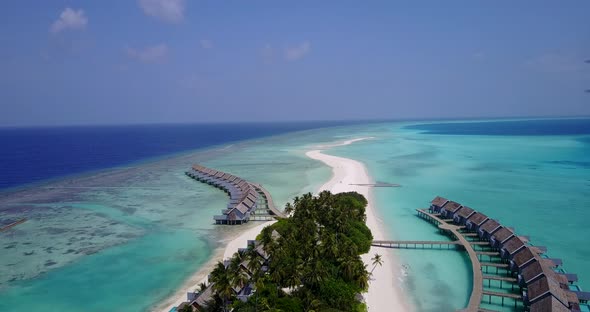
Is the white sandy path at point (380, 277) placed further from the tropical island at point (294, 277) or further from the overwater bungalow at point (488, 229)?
the overwater bungalow at point (488, 229)

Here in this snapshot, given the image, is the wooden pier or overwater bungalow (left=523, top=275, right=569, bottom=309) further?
the wooden pier

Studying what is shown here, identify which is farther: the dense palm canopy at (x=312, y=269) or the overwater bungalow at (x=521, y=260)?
the overwater bungalow at (x=521, y=260)

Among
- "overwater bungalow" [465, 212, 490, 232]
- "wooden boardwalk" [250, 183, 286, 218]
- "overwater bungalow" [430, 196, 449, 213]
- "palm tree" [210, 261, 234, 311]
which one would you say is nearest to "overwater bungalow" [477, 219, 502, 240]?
"overwater bungalow" [465, 212, 490, 232]

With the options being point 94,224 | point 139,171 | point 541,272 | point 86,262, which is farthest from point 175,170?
point 541,272

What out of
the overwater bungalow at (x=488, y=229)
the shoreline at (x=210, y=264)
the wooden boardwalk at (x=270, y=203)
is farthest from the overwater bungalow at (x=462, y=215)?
the shoreline at (x=210, y=264)

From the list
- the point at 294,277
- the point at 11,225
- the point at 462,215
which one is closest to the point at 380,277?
the point at 294,277

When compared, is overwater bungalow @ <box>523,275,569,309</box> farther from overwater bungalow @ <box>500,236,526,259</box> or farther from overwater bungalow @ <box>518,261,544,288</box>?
overwater bungalow @ <box>500,236,526,259</box>
